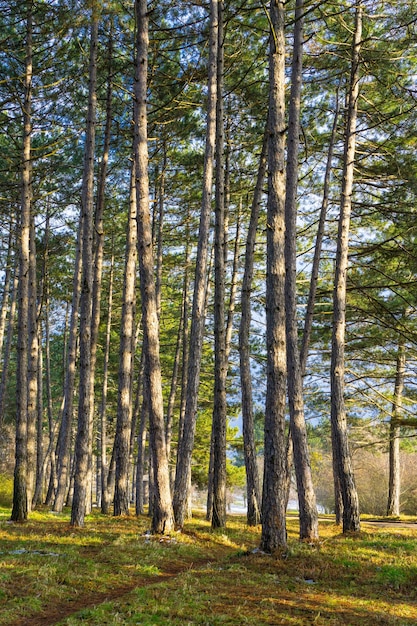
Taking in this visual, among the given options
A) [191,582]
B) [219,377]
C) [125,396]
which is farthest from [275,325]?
[125,396]

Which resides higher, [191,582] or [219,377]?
[219,377]

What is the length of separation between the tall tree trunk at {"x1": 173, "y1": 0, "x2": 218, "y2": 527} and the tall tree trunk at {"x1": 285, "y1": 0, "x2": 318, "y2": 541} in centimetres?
199

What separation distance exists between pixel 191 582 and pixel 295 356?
15.9ft

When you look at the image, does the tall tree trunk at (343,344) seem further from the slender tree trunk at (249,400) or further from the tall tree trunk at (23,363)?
the tall tree trunk at (23,363)

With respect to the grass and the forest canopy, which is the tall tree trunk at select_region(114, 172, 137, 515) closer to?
the forest canopy

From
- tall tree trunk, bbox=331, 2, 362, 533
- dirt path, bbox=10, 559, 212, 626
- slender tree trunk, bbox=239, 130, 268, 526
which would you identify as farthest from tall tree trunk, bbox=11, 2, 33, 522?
tall tree trunk, bbox=331, 2, 362, 533

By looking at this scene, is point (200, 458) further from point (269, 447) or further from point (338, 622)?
point (338, 622)

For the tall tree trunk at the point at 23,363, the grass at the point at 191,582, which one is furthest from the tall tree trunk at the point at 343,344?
the tall tree trunk at the point at 23,363

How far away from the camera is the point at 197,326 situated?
1136cm

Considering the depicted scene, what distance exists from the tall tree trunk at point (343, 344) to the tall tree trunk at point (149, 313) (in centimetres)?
413

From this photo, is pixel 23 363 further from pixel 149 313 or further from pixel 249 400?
pixel 249 400

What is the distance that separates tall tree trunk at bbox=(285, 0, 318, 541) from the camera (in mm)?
9312

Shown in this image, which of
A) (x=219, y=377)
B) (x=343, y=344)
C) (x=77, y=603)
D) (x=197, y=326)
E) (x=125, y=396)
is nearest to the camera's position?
(x=77, y=603)

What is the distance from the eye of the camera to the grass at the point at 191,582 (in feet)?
15.2
